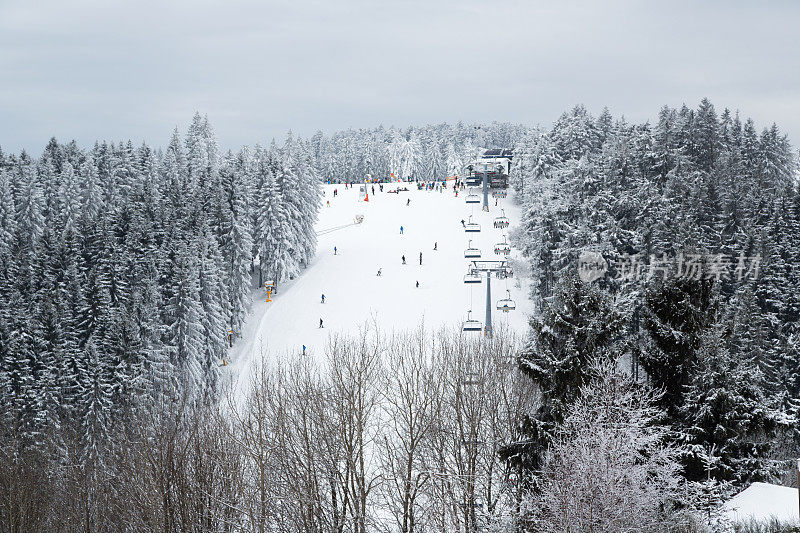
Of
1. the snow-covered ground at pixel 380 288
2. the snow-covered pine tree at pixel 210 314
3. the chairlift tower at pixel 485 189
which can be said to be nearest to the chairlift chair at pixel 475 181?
the chairlift tower at pixel 485 189

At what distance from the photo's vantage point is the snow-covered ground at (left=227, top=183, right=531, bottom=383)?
54906 mm

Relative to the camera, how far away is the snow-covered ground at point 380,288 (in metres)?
54.9

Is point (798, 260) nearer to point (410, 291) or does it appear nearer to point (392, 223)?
point (410, 291)

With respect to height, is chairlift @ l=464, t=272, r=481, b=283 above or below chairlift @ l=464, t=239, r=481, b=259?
below

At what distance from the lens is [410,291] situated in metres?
61.8

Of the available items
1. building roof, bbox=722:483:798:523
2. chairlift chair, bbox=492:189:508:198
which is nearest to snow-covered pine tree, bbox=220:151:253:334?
chairlift chair, bbox=492:189:508:198

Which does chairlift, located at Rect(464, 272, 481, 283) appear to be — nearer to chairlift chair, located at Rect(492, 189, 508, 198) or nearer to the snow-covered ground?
the snow-covered ground

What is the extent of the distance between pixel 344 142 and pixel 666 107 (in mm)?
71740

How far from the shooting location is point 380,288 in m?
63.1

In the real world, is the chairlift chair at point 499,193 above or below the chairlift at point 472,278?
above

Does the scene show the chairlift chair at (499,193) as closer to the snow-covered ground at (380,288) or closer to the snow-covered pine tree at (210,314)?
the snow-covered ground at (380,288)

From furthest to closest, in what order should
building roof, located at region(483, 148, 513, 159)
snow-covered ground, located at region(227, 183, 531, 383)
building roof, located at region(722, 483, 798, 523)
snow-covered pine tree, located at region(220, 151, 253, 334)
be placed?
building roof, located at region(483, 148, 513, 159)
snow-covered pine tree, located at region(220, 151, 253, 334)
snow-covered ground, located at region(227, 183, 531, 383)
building roof, located at region(722, 483, 798, 523)

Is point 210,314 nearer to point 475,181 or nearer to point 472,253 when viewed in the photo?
point 472,253

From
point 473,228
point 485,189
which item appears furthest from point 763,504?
point 485,189
